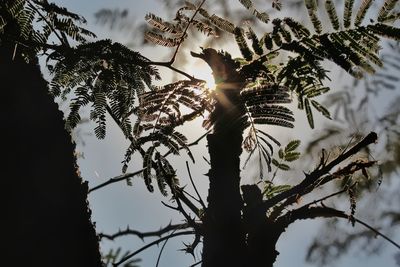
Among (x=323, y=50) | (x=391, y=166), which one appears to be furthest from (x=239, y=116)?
(x=391, y=166)

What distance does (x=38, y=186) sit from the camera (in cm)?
150

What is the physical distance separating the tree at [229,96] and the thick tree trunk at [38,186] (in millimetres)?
182

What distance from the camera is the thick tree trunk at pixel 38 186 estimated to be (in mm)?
1434

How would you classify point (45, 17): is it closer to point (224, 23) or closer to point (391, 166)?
point (224, 23)

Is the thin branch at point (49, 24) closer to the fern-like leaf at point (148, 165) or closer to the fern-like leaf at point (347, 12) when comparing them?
the fern-like leaf at point (148, 165)

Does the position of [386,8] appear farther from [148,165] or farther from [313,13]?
[148,165]

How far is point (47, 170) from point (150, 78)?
0.67 m

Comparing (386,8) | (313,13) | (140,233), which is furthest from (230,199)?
(140,233)

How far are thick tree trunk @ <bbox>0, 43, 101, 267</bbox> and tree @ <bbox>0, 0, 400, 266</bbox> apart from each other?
0.18 meters

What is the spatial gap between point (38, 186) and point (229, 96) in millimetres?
745

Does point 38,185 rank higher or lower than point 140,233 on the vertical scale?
lower

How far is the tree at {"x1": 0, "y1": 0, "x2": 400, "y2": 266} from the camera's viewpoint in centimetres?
162

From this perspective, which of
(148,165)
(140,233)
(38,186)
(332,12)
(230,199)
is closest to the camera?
(38,186)

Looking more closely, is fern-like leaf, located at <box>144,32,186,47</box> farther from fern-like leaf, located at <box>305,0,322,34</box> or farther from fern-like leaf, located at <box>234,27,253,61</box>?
fern-like leaf, located at <box>305,0,322,34</box>
